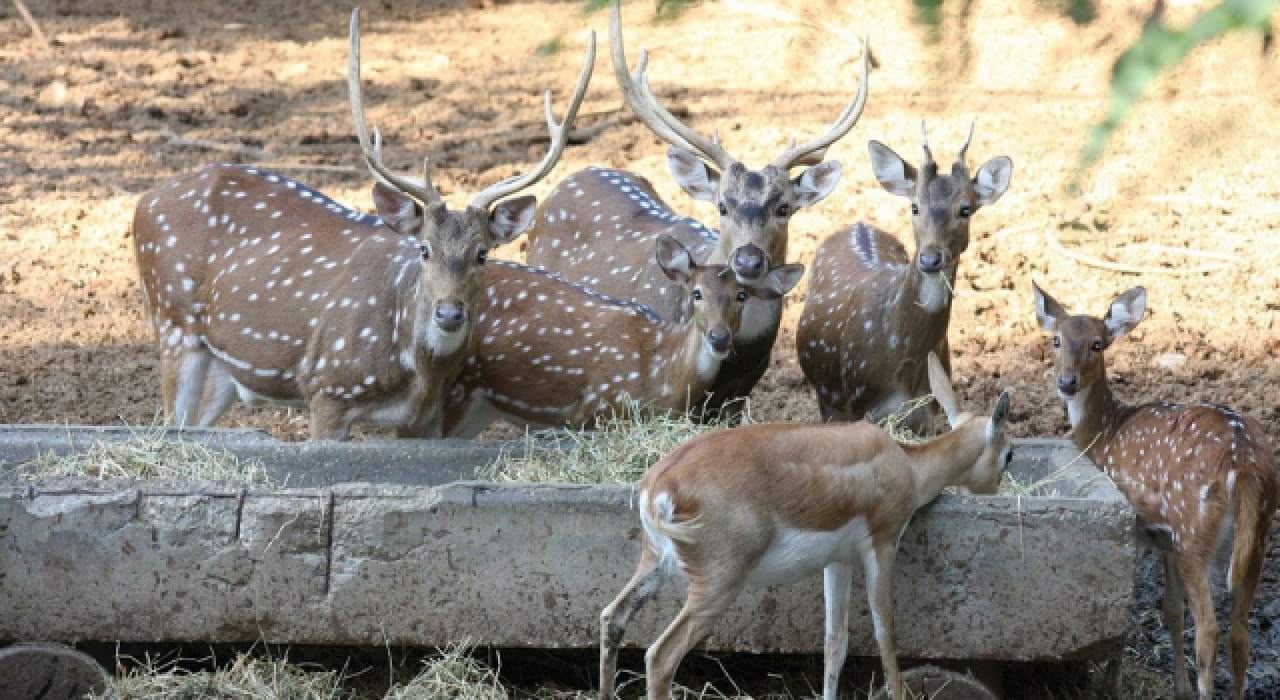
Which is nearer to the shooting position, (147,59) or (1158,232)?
(1158,232)

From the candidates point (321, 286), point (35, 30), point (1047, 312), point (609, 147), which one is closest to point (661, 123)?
point (321, 286)

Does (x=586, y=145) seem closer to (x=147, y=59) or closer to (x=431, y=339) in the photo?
(x=147, y=59)

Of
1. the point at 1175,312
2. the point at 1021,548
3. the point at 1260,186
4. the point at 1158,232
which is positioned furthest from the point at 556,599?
the point at 1260,186

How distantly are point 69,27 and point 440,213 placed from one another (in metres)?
8.87

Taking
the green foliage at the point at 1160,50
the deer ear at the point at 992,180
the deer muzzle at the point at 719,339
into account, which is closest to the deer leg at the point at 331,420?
the deer muzzle at the point at 719,339

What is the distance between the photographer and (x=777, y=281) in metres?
5.98

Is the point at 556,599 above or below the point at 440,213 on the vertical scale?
below

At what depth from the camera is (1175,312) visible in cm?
801

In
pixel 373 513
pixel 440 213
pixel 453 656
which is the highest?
pixel 440 213

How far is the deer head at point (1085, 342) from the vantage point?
553cm

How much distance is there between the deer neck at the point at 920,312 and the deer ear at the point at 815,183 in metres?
0.54

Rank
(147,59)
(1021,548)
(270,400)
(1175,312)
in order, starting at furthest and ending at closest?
(147,59)
(1175,312)
(270,400)
(1021,548)

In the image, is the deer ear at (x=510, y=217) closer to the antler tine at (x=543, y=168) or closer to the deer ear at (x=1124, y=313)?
the antler tine at (x=543, y=168)

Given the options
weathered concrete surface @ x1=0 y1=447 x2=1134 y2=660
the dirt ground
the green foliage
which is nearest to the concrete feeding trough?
weathered concrete surface @ x1=0 y1=447 x2=1134 y2=660
